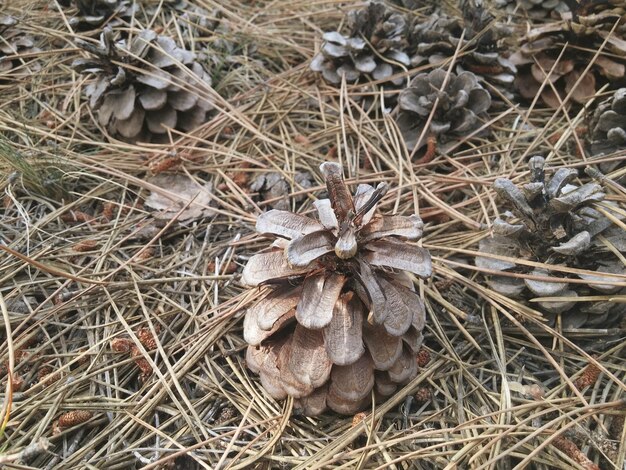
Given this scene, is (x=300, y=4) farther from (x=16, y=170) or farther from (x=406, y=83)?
(x=16, y=170)

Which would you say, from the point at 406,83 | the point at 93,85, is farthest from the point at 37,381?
the point at 406,83

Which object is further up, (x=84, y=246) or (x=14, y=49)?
(x=14, y=49)

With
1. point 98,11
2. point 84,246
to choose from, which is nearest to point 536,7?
point 98,11

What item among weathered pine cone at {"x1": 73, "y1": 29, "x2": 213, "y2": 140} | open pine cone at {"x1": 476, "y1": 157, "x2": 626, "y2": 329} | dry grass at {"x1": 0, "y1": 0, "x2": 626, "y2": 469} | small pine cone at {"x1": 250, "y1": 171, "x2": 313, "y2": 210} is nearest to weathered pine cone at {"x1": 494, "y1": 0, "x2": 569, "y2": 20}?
dry grass at {"x1": 0, "y1": 0, "x2": 626, "y2": 469}

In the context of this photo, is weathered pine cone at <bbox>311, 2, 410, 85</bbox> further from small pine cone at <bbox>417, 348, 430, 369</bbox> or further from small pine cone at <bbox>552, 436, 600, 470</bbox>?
small pine cone at <bbox>552, 436, 600, 470</bbox>

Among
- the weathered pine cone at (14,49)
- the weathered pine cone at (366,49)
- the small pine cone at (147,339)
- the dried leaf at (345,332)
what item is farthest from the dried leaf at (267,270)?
the weathered pine cone at (14,49)

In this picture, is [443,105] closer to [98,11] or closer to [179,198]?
[179,198]
